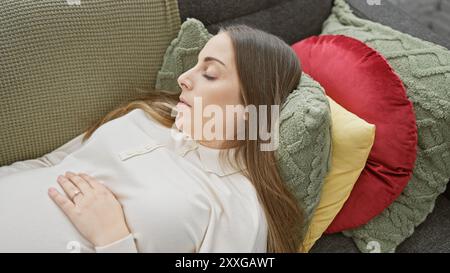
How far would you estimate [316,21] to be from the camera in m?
1.29

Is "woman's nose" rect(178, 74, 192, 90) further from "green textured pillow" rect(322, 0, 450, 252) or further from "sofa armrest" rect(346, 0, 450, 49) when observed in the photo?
"sofa armrest" rect(346, 0, 450, 49)

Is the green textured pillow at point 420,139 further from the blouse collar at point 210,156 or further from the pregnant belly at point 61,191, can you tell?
the pregnant belly at point 61,191

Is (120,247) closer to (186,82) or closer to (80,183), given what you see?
(80,183)

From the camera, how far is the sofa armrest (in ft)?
3.81

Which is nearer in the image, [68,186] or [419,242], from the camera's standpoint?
[68,186]

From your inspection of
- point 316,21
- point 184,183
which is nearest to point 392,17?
point 316,21

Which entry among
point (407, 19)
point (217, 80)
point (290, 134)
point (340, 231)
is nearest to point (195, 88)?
point (217, 80)

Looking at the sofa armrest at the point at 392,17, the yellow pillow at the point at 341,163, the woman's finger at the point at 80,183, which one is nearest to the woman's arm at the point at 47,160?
the woman's finger at the point at 80,183

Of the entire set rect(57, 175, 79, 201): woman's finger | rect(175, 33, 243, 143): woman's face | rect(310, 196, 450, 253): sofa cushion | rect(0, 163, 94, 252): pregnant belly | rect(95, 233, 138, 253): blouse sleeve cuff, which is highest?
rect(175, 33, 243, 143): woman's face

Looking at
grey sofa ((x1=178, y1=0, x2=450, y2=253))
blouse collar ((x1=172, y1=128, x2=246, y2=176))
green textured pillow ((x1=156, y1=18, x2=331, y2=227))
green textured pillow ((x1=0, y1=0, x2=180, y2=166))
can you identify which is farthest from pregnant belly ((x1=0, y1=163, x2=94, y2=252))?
grey sofa ((x1=178, y1=0, x2=450, y2=253))

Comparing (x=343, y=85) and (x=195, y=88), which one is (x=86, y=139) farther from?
(x=343, y=85)

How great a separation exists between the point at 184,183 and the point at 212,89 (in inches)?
7.4

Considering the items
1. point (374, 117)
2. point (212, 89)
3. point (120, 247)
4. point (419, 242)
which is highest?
point (212, 89)

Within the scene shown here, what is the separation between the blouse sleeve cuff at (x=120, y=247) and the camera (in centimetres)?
81
